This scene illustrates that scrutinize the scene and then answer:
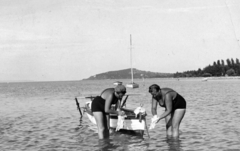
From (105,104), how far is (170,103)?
206cm

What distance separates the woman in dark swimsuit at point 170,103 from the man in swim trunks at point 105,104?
1.03 metres

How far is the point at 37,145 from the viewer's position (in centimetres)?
1305

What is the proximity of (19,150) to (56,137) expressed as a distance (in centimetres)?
283

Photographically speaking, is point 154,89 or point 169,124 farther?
point 169,124

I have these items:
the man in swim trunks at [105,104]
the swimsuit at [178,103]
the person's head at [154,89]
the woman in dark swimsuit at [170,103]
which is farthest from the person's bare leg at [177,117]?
the man in swim trunks at [105,104]

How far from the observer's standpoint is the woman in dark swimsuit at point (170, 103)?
34.0ft

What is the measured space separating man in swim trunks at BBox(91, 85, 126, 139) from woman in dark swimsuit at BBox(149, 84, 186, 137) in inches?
40.4

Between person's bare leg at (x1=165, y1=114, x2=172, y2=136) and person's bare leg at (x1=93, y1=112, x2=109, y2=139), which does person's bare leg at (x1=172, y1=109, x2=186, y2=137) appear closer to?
person's bare leg at (x1=165, y1=114, x2=172, y2=136)

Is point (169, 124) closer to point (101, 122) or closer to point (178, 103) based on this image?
point (178, 103)

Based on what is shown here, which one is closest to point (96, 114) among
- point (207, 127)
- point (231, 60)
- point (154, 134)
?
point (154, 134)

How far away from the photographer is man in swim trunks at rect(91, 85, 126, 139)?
34.0 feet

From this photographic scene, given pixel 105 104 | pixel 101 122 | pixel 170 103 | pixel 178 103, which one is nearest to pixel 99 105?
pixel 105 104

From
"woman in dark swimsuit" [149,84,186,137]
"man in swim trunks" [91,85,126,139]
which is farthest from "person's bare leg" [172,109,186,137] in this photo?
"man in swim trunks" [91,85,126,139]

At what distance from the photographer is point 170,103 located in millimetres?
10391
